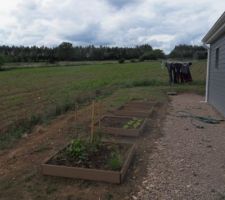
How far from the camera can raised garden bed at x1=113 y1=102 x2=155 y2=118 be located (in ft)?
22.7

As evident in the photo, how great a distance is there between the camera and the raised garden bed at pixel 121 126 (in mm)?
5128

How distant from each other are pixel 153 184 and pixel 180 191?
1.04ft

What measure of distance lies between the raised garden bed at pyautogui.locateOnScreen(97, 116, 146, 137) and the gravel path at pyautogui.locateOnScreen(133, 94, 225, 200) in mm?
466

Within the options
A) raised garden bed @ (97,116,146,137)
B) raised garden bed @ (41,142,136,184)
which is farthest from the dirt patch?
raised garden bed @ (97,116,146,137)

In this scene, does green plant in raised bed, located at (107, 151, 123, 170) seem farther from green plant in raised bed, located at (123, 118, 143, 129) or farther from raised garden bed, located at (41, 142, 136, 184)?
green plant in raised bed, located at (123, 118, 143, 129)

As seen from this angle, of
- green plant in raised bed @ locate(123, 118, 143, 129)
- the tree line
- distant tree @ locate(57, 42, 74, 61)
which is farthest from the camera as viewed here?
distant tree @ locate(57, 42, 74, 61)

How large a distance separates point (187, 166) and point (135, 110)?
3915mm

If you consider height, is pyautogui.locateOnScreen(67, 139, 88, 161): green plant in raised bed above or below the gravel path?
above

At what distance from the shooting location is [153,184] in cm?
317

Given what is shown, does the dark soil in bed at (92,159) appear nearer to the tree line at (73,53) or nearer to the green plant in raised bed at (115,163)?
the green plant in raised bed at (115,163)

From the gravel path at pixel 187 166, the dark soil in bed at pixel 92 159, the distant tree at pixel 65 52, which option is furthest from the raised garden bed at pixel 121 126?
the distant tree at pixel 65 52

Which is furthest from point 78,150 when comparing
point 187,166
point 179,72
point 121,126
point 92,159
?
point 179,72

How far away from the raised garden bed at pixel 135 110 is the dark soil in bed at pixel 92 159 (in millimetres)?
2793

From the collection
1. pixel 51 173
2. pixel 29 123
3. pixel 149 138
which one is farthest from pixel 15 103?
pixel 51 173
